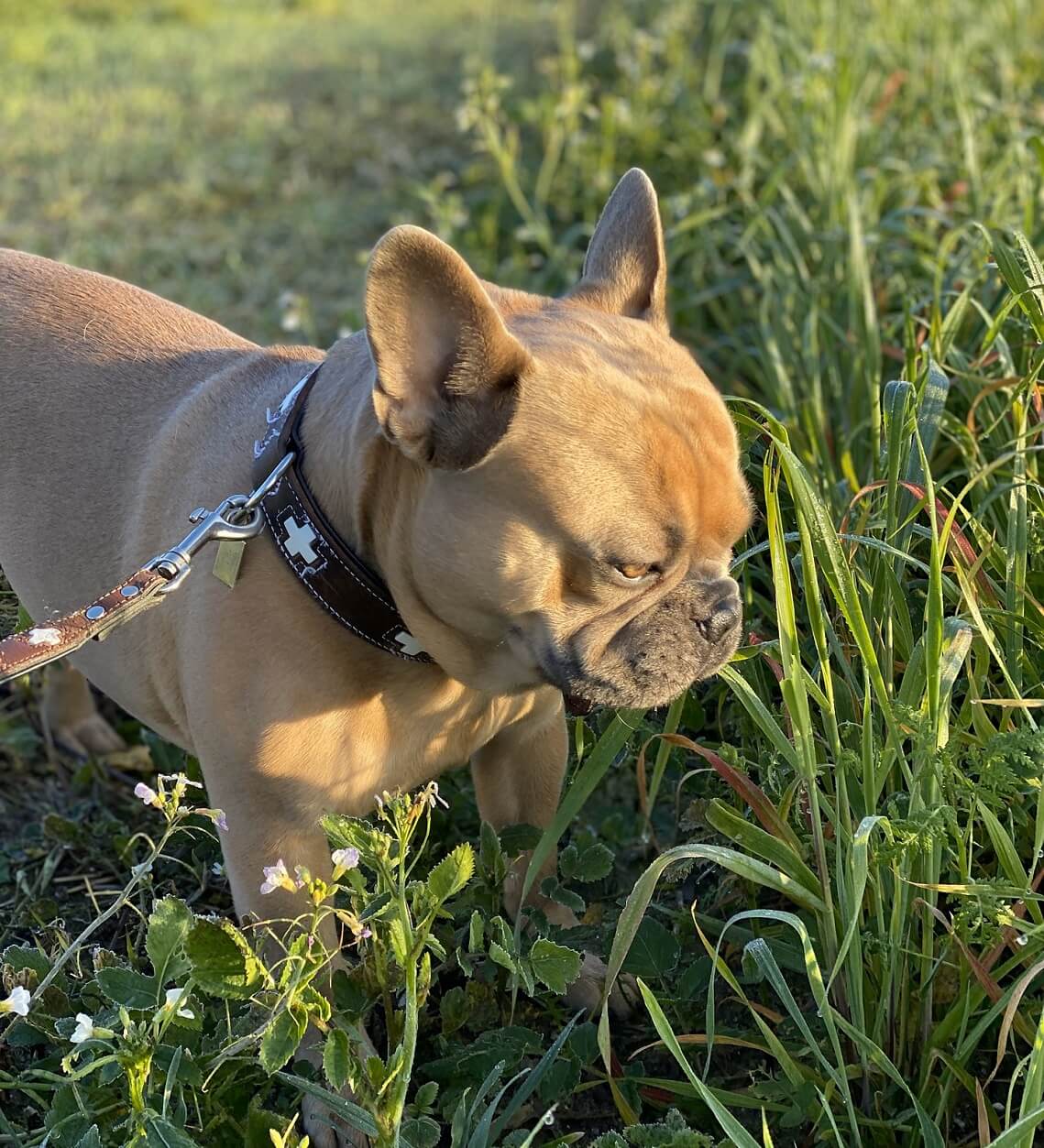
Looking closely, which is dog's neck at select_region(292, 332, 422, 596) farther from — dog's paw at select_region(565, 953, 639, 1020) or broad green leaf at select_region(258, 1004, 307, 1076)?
dog's paw at select_region(565, 953, 639, 1020)

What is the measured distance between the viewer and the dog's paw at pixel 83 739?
3410mm

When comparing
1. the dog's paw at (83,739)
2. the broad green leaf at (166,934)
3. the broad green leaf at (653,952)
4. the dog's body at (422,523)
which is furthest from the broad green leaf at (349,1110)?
the dog's paw at (83,739)

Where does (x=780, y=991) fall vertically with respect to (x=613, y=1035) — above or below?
above

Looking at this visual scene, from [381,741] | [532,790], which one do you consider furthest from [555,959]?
[532,790]

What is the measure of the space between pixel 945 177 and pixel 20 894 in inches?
147

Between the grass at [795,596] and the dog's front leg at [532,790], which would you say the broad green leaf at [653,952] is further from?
the dog's front leg at [532,790]

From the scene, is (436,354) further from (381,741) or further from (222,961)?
(222,961)

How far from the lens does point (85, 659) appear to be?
109 inches

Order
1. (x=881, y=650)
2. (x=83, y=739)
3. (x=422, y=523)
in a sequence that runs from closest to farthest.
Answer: (x=422, y=523) → (x=881, y=650) → (x=83, y=739)

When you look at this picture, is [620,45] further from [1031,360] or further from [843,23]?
[1031,360]

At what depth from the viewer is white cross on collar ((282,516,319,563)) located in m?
2.15

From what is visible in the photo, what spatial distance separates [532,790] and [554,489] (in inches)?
33.6

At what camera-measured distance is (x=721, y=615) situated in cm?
208

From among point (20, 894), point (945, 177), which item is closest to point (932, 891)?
point (20, 894)
